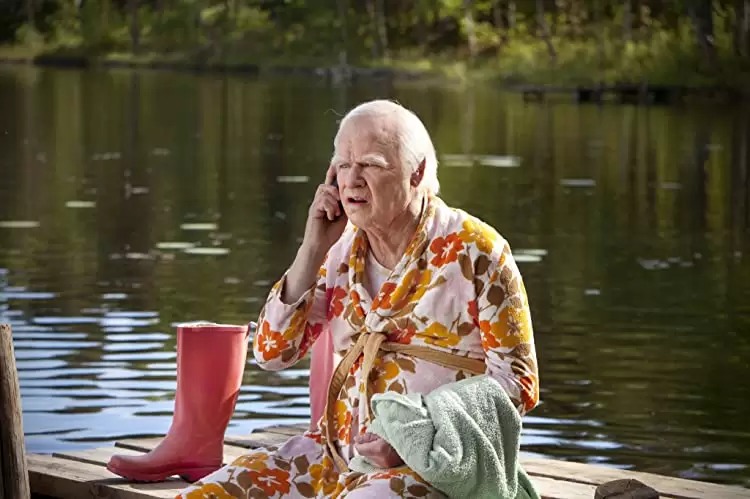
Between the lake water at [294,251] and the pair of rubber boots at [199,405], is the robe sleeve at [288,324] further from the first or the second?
the lake water at [294,251]

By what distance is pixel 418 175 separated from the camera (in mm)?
4781

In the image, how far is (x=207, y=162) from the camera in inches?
1078

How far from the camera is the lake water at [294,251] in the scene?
29.7ft

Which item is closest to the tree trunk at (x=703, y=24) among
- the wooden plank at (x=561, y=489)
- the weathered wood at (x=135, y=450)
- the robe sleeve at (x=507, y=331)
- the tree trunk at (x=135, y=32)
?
the tree trunk at (x=135, y=32)

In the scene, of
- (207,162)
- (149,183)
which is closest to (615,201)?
(149,183)

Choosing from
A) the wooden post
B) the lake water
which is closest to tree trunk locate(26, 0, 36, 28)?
the lake water

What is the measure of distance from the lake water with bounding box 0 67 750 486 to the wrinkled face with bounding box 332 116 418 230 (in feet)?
11.6

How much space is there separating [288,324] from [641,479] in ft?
4.75

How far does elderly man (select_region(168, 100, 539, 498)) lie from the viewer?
15.2ft

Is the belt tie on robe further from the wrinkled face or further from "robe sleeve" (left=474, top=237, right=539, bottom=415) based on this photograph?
the wrinkled face

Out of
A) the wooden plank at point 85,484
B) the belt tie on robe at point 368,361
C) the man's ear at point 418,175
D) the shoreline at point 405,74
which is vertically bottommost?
the shoreline at point 405,74

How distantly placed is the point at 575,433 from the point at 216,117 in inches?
1240

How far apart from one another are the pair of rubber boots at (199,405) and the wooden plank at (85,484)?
0.05m

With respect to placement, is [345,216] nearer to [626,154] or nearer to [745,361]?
[745,361]
